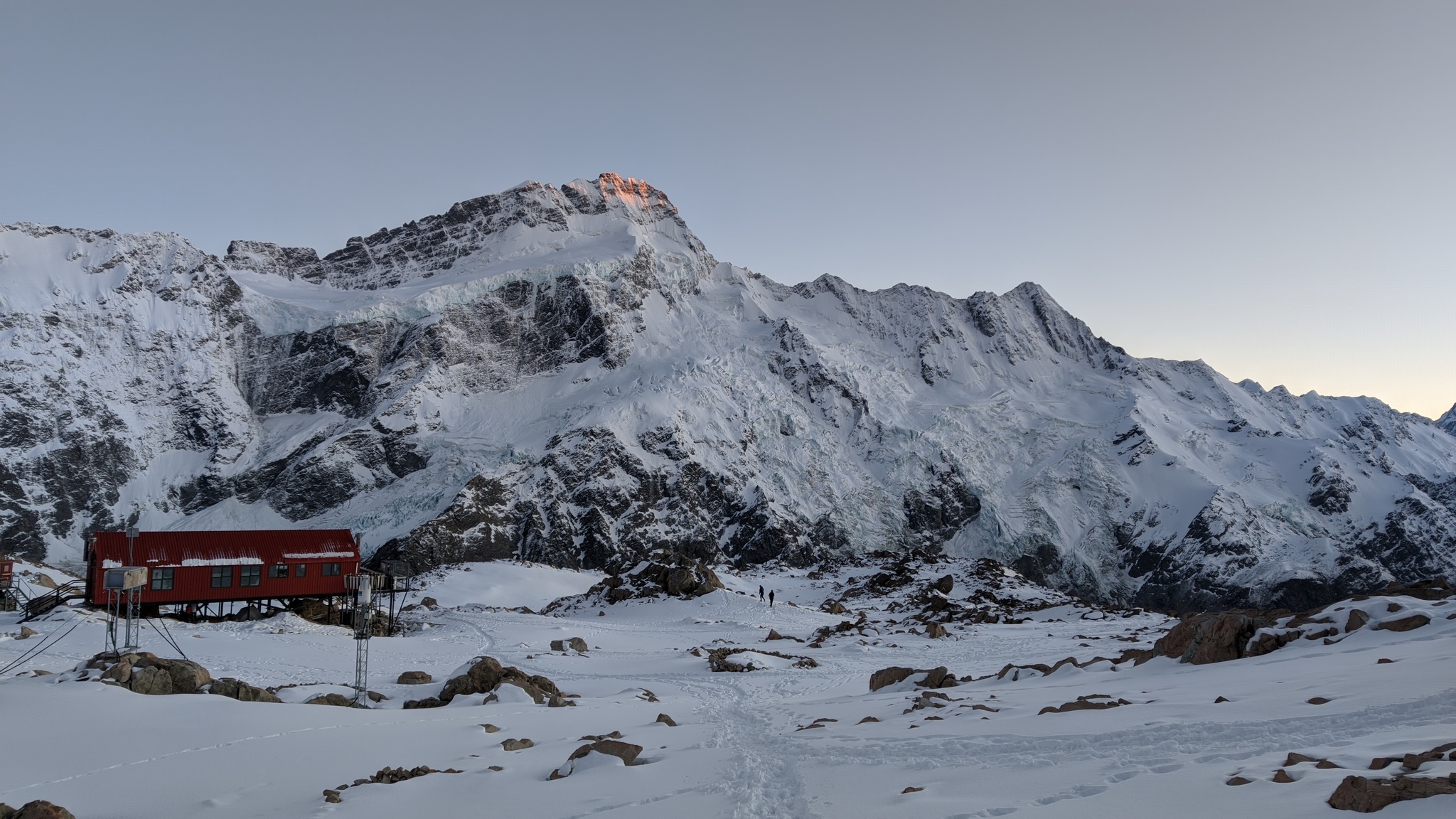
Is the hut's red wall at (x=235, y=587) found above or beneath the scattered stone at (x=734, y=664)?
above

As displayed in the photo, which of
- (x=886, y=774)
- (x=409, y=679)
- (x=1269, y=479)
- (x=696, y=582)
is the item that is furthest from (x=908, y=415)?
(x=886, y=774)

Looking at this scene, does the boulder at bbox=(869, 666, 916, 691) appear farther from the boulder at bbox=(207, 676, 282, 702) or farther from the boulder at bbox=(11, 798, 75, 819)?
the boulder at bbox=(11, 798, 75, 819)

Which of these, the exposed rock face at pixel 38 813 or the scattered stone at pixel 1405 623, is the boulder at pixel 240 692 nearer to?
the exposed rock face at pixel 38 813

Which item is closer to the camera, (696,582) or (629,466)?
(696,582)

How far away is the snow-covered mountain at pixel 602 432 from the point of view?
11919 centimetres

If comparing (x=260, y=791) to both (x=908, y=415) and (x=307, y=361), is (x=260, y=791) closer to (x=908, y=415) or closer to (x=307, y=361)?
(x=908, y=415)

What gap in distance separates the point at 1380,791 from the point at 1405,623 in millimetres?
16719

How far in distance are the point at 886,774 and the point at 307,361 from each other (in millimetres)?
156374

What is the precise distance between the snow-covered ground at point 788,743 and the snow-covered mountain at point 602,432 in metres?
90.4

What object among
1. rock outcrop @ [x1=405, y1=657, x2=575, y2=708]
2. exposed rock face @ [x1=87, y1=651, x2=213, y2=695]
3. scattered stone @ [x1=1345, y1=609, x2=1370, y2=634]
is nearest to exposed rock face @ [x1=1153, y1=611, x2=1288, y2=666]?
scattered stone @ [x1=1345, y1=609, x2=1370, y2=634]

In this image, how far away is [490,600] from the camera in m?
65.1

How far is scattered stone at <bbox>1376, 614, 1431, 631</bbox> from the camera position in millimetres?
18766

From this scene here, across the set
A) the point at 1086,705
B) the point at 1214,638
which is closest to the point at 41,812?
the point at 1086,705

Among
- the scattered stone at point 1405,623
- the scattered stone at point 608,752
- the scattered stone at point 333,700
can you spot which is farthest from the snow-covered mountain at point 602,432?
the scattered stone at point 1405,623
